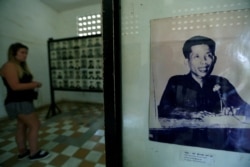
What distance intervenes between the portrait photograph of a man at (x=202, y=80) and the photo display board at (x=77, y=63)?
1.96m

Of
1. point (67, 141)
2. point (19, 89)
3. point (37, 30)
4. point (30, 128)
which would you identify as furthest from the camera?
point (37, 30)

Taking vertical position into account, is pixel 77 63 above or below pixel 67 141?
above

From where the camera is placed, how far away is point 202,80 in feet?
1.60

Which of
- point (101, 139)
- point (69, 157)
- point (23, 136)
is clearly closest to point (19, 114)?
point (23, 136)

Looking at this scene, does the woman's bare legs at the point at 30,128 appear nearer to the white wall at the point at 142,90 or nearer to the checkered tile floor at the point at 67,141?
the checkered tile floor at the point at 67,141

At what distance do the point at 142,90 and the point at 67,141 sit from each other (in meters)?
1.54

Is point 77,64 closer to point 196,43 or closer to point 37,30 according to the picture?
point 37,30

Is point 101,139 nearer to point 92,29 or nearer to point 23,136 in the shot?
point 23,136

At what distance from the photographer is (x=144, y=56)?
1.75 feet

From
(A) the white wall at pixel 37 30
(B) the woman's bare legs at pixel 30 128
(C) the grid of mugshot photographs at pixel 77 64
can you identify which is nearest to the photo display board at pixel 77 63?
(C) the grid of mugshot photographs at pixel 77 64

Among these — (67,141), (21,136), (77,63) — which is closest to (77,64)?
(77,63)

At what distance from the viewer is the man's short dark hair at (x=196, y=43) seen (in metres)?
0.47

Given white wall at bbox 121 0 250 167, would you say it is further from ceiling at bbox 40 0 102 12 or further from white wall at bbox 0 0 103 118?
ceiling at bbox 40 0 102 12

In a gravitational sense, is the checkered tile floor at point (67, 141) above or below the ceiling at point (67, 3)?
below
